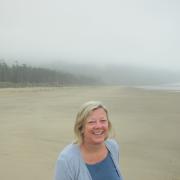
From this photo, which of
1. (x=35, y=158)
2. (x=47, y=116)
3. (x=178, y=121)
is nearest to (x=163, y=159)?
(x=35, y=158)

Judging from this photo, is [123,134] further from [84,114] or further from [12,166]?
[84,114]

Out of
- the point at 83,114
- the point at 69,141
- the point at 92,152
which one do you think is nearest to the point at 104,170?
the point at 92,152

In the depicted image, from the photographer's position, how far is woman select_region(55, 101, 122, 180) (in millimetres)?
2764

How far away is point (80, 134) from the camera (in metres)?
2.85

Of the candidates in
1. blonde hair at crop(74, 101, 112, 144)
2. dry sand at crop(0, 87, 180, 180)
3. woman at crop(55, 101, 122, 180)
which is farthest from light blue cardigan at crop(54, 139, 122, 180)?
dry sand at crop(0, 87, 180, 180)

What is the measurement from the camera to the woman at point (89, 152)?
2764 mm

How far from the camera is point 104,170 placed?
282cm

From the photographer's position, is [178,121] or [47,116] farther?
[47,116]

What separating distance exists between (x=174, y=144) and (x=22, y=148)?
3.55 m

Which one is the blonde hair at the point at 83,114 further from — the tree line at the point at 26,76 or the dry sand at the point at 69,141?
the tree line at the point at 26,76

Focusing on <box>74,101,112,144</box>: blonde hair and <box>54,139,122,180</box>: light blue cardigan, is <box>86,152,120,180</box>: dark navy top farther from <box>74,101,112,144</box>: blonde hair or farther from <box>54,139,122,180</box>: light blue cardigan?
<box>74,101,112,144</box>: blonde hair

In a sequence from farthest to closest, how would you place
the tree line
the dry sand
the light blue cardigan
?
the tree line → the dry sand → the light blue cardigan

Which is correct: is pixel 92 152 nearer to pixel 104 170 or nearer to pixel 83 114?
pixel 104 170

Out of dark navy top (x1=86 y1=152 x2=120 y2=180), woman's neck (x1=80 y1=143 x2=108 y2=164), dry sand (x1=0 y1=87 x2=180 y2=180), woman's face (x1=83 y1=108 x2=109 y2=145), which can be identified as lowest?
dry sand (x1=0 y1=87 x2=180 y2=180)
